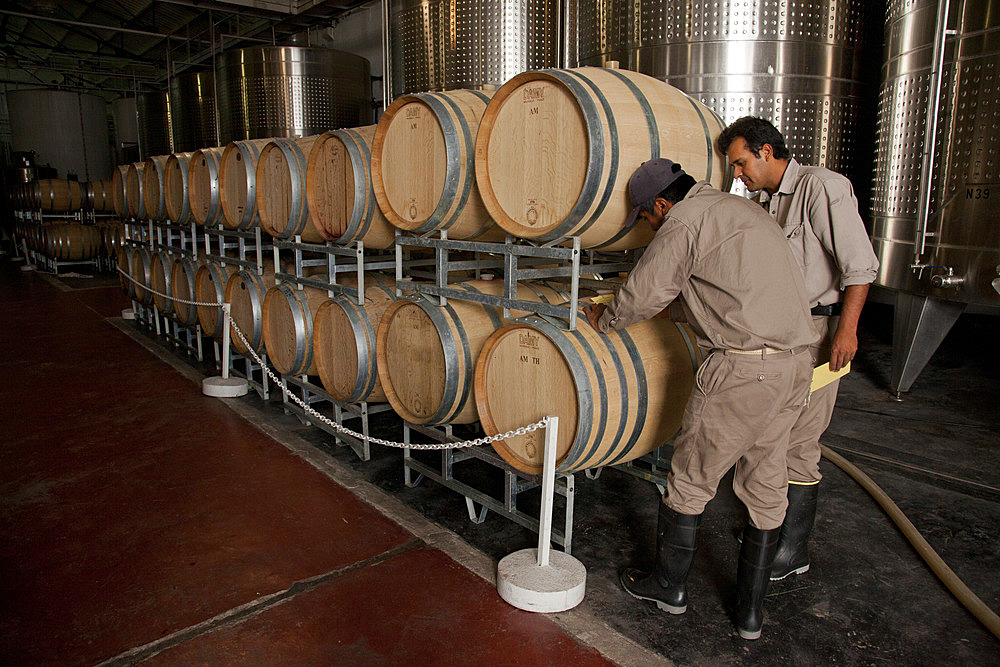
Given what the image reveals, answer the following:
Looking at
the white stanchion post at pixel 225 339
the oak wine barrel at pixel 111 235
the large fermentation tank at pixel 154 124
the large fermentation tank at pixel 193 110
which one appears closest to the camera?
the white stanchion post at pixel 225 339

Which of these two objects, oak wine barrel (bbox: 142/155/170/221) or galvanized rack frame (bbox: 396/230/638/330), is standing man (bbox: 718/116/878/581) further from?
oak wine barrel (bbox: 142/155/170/221)

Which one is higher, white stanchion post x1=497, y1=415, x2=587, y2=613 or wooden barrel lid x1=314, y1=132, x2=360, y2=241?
wooden barrel lid x1=314, y1=132, x2=360, y2=241

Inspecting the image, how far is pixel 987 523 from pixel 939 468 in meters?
0.70

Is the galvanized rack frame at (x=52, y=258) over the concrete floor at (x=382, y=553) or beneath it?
over

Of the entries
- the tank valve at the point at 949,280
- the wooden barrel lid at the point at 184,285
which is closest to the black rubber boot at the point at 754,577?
the tank valve at the point at 949,280

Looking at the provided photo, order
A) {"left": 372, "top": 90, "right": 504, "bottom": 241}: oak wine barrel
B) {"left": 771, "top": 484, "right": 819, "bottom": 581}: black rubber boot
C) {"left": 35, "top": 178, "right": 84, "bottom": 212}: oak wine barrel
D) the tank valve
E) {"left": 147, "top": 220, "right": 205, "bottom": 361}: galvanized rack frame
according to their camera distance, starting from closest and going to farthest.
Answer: {"left": 771, "top": 484, "right": 819, "bottom": 581}: black rubber boot → {"left": 372, "top": 90, "right": 504, "bottom": 241}: oak wine barrel → the tank valve → {"left": 147, "top": 220, "right": 205, "bottom": 361}: galvanized rack frame → {"left": 35, "top": 178, "right": 84, "bottom": 212}: oak wine barrel

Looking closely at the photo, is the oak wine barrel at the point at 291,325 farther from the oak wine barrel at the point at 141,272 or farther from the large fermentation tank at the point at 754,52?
the oak wine barrel at the point at 141,272

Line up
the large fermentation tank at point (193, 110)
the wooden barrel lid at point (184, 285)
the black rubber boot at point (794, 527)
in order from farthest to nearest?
the large fermentation tank at point (193, 110) < the wooden barrel lid at point (184, 285) < the black rubber boot at point (794, 527)

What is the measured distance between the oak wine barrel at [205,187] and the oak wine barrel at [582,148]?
409 cm

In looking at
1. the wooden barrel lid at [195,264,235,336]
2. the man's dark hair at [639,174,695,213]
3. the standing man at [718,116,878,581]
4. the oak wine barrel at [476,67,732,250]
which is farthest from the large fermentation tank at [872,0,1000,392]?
the wooden barrel lid at [195,264,235,336]

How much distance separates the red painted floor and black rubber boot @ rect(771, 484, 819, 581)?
3.66 feet

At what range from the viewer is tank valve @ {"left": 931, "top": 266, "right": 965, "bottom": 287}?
4.86 metres

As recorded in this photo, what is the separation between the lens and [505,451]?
332cm

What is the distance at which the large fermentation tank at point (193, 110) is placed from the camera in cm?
1202
